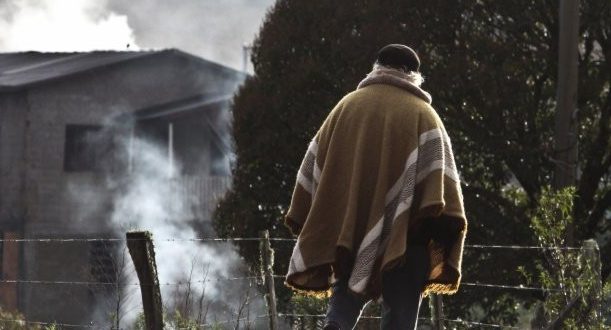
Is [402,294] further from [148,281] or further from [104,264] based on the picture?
[104,264]

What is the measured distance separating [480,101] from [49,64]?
68.9 ft

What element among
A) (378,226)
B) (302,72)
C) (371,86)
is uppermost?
(302,72)

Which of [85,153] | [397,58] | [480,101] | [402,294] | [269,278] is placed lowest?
[269,278]

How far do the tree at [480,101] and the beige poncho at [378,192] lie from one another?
9055 millimetres

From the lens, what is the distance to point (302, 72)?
650 inches

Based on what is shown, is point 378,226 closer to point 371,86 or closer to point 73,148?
point 371,86

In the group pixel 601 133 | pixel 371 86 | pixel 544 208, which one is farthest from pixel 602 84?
pixel 371 86

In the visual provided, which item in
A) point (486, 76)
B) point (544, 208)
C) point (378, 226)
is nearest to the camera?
point (378, 226)

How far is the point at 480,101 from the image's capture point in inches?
621

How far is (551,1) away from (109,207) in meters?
18.1

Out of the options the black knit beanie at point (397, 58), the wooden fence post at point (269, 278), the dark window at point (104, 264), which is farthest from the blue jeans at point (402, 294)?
the wooden fence post at point (269, 278)

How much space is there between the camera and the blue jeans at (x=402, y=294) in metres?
6.37

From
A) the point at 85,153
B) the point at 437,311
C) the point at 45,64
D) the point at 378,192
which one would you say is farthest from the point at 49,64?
the point at 378,192

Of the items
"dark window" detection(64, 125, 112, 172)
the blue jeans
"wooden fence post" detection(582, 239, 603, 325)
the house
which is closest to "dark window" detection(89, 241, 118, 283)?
the house
